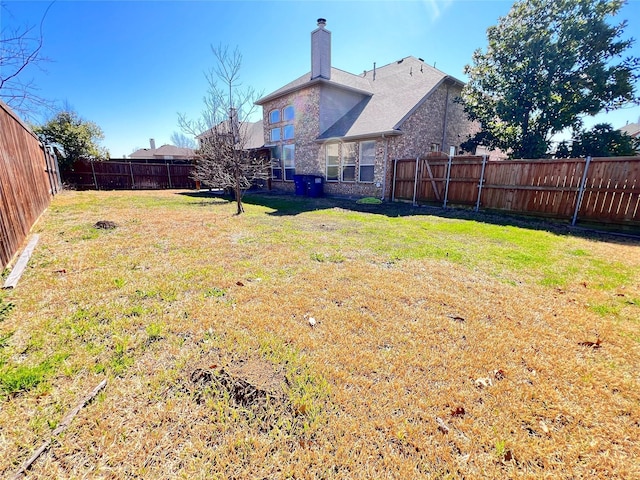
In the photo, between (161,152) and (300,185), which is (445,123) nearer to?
(300,185)

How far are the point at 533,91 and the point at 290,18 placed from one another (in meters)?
11.1

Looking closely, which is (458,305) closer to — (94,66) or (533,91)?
(533,91)

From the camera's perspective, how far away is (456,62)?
15.5 metres

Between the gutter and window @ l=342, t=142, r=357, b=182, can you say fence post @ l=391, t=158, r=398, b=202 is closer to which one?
the gutter

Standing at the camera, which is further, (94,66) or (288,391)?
(94,66)

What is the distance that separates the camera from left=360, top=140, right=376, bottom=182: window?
1271 cm

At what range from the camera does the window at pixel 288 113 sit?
16.4 meters

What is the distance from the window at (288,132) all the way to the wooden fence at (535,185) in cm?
756

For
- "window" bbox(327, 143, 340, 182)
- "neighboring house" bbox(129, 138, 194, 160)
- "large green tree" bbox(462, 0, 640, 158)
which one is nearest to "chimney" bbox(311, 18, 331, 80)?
"window" bbox(327, 143, 340, 182)

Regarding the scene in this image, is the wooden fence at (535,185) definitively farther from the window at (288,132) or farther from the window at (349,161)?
the window at (288,132)

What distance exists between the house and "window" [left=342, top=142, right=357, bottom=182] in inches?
1.8

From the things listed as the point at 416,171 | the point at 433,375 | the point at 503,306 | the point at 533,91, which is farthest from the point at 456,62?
the point at 433,375

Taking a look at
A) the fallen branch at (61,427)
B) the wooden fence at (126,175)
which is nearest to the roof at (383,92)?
the wooden fence at (126,175)

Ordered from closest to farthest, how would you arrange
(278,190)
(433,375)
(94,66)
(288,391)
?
(288,391)
(433,375)
(94,66)
(278,190)
